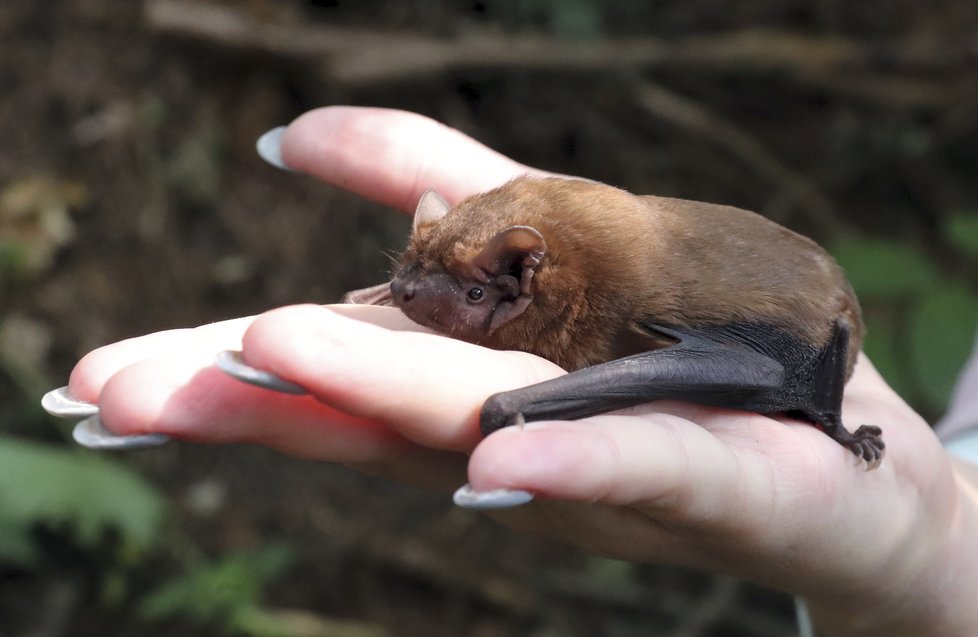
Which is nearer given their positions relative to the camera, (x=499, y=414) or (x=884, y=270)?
(x=499, y=414)

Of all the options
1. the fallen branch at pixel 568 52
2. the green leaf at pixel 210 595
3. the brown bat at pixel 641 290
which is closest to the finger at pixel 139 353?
the brown bat at pixel 641 290

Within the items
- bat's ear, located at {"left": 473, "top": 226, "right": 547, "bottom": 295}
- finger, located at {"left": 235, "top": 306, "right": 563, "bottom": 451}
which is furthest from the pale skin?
bat's ear, located at {"left": 473, "top": 226, "right": 547, "bottom": 295}

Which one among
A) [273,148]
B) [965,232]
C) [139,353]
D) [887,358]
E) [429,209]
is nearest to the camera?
[139,353]

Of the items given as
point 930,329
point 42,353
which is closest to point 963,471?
point 930,329

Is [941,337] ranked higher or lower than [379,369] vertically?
lower

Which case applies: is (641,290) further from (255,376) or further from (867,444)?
(255,376)

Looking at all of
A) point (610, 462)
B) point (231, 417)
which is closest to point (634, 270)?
point (610, 462)

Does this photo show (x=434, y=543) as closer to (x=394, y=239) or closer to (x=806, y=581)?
(x=394, y=239)
